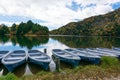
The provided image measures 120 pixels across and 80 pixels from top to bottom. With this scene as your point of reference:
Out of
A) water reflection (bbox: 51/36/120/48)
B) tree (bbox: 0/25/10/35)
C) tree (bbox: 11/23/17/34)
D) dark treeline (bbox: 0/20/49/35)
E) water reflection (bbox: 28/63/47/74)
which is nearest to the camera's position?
water reflection (bbox: 28/63/47/74)

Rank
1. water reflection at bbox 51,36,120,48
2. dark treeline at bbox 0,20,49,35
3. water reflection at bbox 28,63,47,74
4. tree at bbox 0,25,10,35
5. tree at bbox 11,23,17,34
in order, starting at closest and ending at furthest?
1. water reflection at bbox 28,63,47,74
2. water reflection at bbox 51,36,120,48
3. tree at bbox 0,25,10,35
4. dark treeline at bbox 0,20,49,35
5. tree at bbox 11,23,17,34

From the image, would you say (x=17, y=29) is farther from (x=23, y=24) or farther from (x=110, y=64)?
(x=110, y=64)

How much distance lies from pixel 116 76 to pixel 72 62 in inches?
406

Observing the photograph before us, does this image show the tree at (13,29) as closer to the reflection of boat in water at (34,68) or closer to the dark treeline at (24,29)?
the dark treeline at (24,29)

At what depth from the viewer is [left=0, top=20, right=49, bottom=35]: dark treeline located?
121 meters

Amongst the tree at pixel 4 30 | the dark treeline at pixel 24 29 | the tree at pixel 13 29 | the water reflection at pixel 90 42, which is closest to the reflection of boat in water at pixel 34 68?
the water reflection at pixel 90 42

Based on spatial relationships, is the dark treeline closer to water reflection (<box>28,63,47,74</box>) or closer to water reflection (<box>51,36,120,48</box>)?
water reflection (<box>51,36,120,48</box>)

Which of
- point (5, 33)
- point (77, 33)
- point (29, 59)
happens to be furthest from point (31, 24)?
point (29, 59)

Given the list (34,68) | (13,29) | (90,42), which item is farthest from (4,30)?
(34,68)

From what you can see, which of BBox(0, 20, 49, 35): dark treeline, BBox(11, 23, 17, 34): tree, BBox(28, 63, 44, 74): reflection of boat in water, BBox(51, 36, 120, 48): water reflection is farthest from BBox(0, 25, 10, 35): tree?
BBox(28, 63, 44, 74): reflection of boat in water

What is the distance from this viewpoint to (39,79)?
10.3 m

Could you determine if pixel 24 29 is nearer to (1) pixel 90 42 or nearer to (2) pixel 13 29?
(2) pixel 13 29

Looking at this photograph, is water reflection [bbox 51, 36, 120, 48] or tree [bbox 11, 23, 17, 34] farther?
tree [bbox 11, 23, 17, 34]

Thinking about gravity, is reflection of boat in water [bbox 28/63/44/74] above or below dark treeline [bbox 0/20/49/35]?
below
